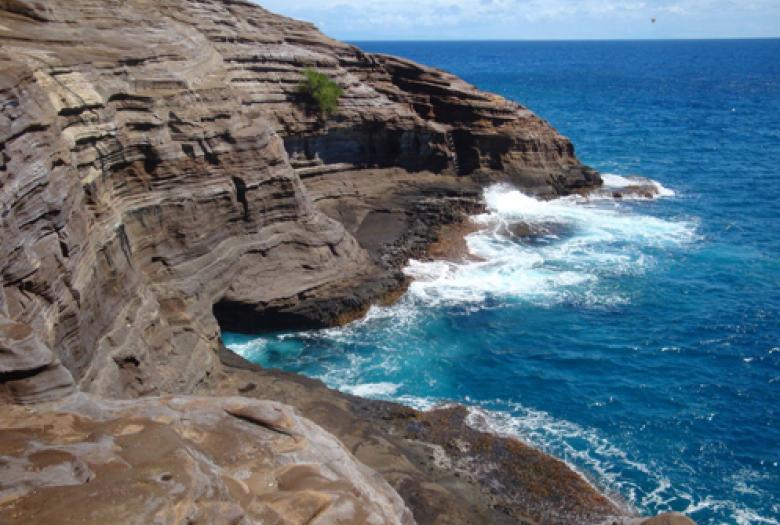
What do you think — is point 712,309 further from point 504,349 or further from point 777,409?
point 504,349

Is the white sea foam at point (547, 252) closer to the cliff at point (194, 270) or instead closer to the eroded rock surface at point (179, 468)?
the cliff at point (194, 270)

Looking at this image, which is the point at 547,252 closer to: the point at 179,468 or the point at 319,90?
the point at 319,90

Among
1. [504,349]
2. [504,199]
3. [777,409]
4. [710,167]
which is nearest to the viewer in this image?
[777,409]

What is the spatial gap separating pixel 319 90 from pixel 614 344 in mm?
27415

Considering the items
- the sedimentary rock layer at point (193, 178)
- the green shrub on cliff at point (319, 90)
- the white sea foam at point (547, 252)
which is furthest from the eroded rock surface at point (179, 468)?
the green shrub on cliff at point (319, 90)

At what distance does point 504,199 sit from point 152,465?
159 ft

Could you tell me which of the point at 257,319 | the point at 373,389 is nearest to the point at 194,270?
the point at 257,319

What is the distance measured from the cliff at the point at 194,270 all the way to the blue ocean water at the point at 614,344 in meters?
2.66

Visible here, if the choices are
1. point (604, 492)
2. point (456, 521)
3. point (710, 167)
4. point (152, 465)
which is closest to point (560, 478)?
point (604, 492)

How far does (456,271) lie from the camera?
1916 inches

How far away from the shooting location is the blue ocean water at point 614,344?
30.1 m

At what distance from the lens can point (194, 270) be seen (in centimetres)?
3634

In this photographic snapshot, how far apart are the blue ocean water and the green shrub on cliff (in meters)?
13.7

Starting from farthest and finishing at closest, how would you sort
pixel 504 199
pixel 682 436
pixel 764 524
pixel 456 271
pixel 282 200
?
pixel 504 199, pixel 456 271, pixel 282 200, pixel 682 436, pixel 764 524
